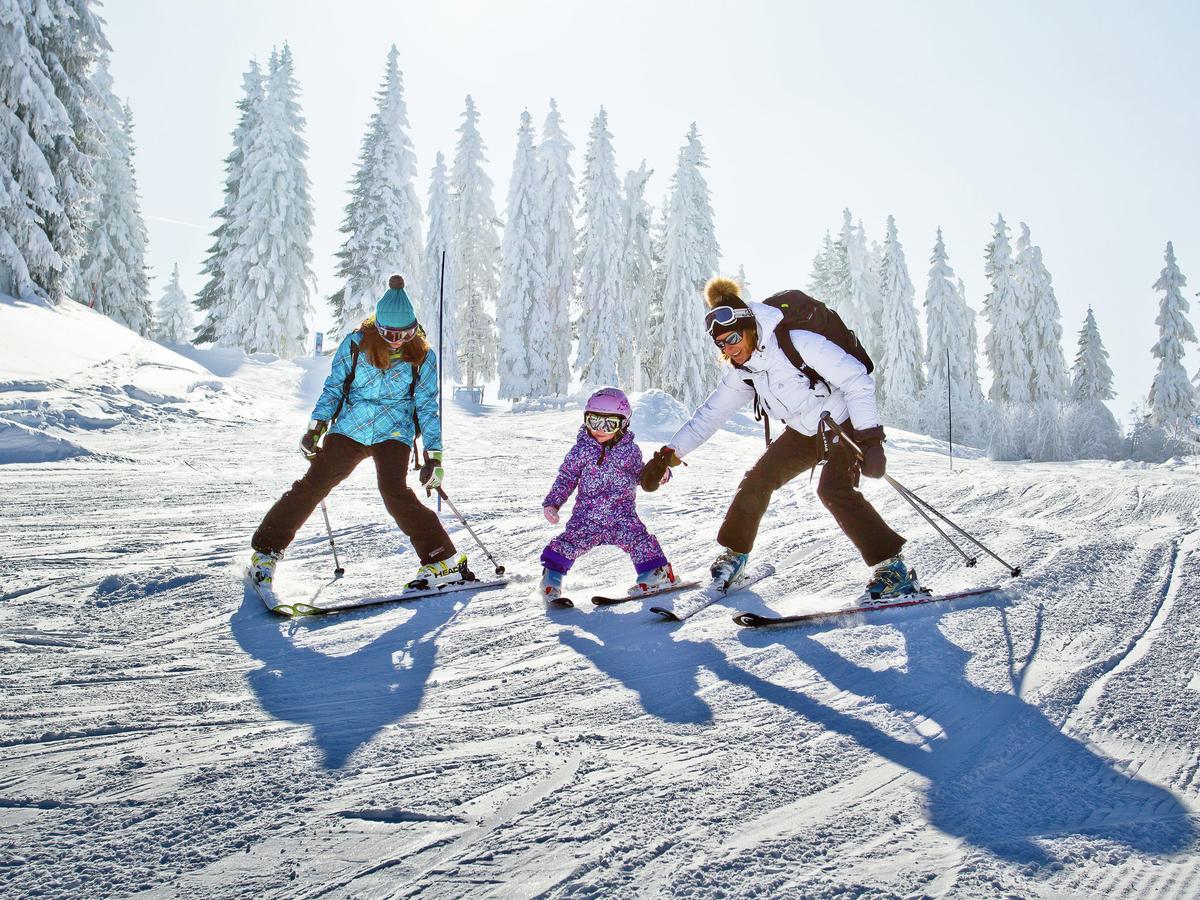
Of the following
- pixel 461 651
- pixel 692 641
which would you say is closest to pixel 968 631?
pixel 692 641

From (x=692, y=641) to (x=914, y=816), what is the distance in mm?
1528

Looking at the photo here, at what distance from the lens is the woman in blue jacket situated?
419 cm

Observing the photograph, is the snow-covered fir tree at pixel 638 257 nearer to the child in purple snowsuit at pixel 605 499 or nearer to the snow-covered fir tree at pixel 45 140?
the snow-covered fir tree at pixel 45 140

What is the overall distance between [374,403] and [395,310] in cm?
53

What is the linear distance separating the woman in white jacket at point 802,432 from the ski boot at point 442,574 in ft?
3.69

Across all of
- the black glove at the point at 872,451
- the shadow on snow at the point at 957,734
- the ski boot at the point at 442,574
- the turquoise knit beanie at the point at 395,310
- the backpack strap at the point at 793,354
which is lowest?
the shadow on snow at the point at 957,734

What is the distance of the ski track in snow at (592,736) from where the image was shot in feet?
5.17

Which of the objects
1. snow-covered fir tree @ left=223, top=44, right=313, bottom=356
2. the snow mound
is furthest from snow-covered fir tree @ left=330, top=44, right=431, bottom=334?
the snow mound

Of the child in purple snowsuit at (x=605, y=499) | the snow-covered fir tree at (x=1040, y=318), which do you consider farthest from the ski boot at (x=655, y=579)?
the snow-covered fir tree at (x=1040, y=318)

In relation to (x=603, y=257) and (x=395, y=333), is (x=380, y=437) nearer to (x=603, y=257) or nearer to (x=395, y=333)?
(x=395, y=333)

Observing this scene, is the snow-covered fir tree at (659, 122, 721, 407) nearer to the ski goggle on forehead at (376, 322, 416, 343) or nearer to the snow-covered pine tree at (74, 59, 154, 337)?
the snow-covered pine tree at (74, 59, 154, 337)

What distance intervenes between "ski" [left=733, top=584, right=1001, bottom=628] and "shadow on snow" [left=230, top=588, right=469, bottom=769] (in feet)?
4.43

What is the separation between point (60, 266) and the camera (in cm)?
1711

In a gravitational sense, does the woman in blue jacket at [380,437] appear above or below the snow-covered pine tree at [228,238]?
below
